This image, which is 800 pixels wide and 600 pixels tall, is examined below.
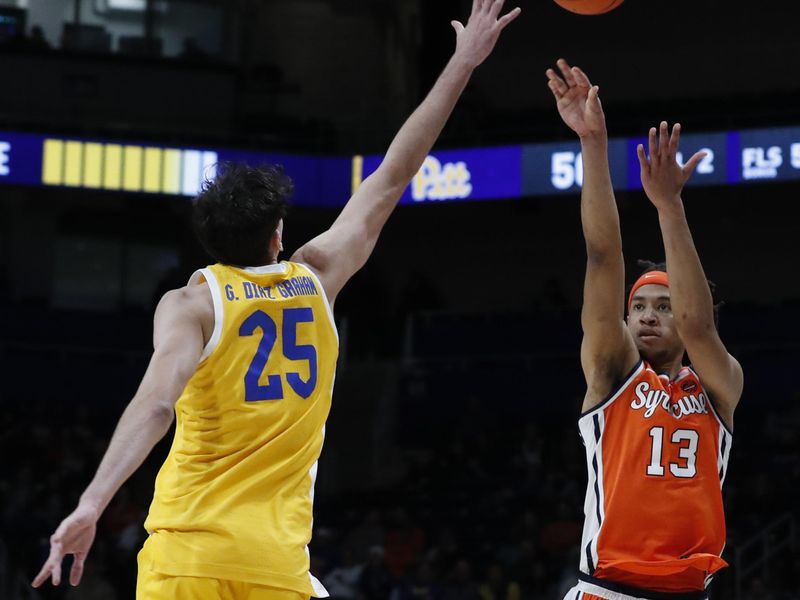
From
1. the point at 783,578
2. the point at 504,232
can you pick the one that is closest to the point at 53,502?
the point at 783,578

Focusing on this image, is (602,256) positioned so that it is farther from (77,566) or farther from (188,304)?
(77,566)

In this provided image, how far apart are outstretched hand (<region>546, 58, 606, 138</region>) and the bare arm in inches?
72.5

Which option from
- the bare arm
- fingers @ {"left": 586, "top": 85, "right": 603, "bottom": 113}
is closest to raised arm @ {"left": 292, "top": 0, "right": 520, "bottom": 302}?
the bare arm

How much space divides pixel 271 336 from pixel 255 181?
1.29 ft

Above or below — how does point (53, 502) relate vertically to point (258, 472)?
below

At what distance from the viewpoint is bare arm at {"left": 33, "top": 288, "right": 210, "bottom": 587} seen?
267cm

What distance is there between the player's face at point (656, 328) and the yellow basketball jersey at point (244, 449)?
5.51 feet

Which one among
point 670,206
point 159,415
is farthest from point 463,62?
point 159,415

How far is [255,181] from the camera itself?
10.9 ft

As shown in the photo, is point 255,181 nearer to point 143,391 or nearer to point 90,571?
point 143,391

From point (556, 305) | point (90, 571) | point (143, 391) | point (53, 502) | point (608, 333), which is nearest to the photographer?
point (143, 391)

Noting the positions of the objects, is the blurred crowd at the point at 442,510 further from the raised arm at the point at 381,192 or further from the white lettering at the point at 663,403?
the raised arm at the point at 381,192

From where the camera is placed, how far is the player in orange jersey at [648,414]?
4.30m

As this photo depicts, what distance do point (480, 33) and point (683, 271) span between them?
3.63 feet
